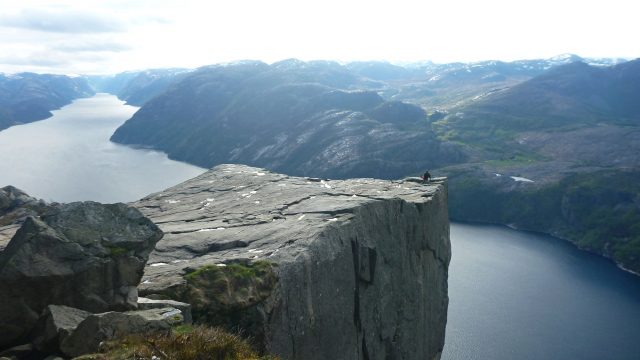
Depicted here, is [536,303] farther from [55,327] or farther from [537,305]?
[55,327]

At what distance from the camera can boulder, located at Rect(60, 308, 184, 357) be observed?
1580 centimetres

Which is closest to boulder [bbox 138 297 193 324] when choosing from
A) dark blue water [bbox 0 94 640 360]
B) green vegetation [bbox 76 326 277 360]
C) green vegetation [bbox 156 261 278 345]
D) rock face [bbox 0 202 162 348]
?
rock face [bbox 0 202 162 348]

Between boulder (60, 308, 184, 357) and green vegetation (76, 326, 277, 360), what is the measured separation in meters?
0.67

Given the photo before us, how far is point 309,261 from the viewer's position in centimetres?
3278

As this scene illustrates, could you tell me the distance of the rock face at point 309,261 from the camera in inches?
1110

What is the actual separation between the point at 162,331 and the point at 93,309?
16.2ft

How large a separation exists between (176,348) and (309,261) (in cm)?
1826

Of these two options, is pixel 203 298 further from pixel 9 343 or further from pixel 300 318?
pixel 9 343

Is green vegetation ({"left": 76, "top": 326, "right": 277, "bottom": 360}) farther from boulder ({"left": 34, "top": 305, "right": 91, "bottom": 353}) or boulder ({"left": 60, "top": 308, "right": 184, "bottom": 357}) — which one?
boulder ({"left": 34, "top": 305, "right": 91, "bottom": 353})

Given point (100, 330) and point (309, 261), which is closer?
point (100, 330)

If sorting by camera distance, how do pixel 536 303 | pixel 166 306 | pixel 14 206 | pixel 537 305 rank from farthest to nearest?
pixel 536 303 → pixel 537 305 → pixel 14 206 → pixel 166 306

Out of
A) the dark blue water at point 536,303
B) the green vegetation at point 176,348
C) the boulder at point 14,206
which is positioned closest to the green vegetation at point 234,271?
the green vegetation at point 176,348

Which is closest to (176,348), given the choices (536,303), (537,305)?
(537,305)

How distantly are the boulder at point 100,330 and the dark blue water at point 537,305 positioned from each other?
265 ft
